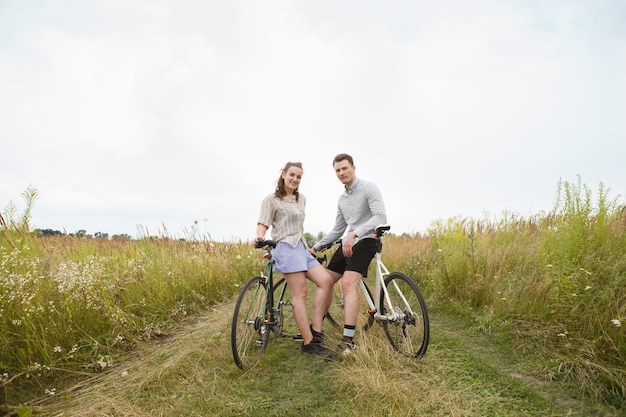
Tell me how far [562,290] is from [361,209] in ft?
7.61

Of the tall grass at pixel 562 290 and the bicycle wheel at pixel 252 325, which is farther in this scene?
the bicycle wheel at pixel 252 325

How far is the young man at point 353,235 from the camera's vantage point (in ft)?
13.6

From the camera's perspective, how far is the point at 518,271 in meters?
→ 5.95

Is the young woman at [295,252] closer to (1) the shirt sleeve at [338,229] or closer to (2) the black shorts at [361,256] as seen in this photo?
(2) the black shorts at [361,256]

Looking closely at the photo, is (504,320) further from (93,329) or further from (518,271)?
(93,329)

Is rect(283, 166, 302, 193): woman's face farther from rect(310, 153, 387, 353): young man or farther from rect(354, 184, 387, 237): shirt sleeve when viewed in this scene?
rect(354, 184, 387, 237): shirt sleeve

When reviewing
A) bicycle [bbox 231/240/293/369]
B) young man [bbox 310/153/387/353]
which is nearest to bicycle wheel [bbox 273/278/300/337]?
bicycle [bbox 231/240/293/369]

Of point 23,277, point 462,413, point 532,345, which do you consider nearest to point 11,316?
point 23,277

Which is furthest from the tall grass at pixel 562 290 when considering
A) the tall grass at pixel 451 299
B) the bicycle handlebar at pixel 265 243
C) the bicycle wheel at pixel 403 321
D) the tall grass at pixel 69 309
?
the tall grass at pixel 69 309

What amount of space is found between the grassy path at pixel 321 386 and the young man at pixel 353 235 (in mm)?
356

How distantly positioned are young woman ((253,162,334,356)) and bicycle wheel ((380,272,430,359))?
0.68 metres

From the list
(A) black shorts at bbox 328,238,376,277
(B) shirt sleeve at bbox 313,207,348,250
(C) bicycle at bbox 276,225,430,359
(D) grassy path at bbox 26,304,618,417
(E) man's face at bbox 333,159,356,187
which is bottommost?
(D) grassy path at bbox 26,304,618,417

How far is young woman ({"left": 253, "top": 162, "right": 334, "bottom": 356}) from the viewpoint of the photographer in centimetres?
422

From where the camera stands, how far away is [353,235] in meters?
4.21
